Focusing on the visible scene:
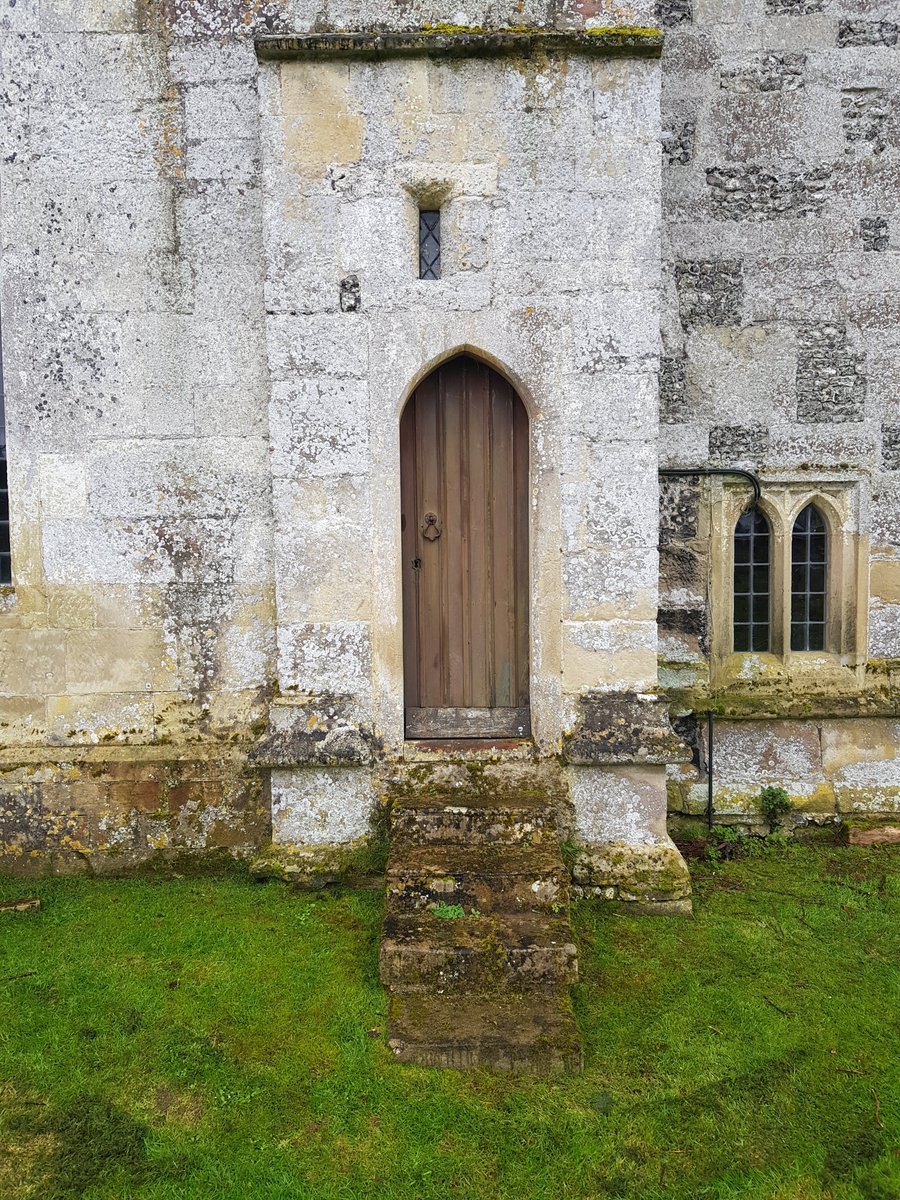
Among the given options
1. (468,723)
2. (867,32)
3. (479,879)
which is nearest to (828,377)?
(867,32)

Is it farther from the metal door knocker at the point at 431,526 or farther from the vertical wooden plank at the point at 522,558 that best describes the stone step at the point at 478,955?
the metal door knocker at the point at 431,526

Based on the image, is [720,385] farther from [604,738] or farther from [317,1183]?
[317,1183]

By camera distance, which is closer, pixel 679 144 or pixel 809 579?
pixel 679 144

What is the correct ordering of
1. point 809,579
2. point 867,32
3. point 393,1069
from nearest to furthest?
point 393,1069, point 867,32, point 809,579

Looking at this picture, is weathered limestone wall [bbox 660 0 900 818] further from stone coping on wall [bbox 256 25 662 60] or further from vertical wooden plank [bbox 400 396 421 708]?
vertical wooden plank [bbox 400 396 421 708]

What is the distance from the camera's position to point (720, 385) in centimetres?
528

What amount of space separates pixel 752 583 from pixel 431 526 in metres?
2.41

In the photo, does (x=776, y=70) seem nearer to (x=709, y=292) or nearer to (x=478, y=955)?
(x=709, y=292)

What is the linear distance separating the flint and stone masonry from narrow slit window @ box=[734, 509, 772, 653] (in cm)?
15

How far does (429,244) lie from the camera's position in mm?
4363

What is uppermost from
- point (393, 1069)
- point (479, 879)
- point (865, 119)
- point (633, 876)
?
point (865, 119)

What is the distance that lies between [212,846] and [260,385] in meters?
2.70

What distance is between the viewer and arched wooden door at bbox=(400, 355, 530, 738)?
4.55 metres

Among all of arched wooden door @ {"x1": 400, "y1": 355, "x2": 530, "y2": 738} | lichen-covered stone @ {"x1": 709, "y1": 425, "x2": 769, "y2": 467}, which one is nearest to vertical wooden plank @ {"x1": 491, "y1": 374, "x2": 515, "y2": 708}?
arched wooden door @ {"x1": 400, "y1": 355, "x2": 530, "y2": 738}
